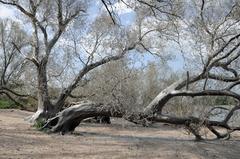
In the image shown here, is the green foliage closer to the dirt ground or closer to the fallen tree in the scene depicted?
the fallen tree

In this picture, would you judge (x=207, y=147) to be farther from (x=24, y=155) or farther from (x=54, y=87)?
(x=54, y=87)

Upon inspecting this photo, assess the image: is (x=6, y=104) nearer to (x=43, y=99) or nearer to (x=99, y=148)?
(x=43, y=99)

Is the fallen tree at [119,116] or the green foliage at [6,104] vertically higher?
the green foliage at [6,104]

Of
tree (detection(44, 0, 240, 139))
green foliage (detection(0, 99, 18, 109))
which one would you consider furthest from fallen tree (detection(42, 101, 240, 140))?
green foliage (detection(0, 99, 18, 109))

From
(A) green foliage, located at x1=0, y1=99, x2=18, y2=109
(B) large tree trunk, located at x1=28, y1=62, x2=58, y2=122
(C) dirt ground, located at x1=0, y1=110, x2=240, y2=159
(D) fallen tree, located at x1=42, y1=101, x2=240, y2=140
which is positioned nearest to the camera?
(C) dirt ground, located at x1=0, y1=110, x2=240, y2=159

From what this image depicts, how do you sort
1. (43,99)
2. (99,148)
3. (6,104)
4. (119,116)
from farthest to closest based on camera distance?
(6,104) < (43,99) < (119,116) < (99,148)

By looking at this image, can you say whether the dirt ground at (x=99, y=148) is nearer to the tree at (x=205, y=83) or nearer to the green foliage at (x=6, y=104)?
the tree at (x=205, y=83)

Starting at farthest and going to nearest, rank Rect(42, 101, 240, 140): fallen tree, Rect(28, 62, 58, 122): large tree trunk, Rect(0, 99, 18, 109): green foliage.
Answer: Rect(0, 99, 18, 109): green foliage → Rect(28, 62, 58, 122): large tree trunk → Rect(42, 101, 240, 140): fallen tree

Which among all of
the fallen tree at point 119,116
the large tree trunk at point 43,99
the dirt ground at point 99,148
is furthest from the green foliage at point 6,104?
the dirt ground at point 99,148

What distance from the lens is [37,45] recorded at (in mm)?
26516

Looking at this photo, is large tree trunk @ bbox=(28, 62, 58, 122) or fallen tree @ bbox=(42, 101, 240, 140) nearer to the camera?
fallen tree @ bbox=(42, 101, 240, 140)

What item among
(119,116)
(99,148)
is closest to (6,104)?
(119,116)

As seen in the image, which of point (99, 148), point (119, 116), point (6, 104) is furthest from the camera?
point (6, 104)

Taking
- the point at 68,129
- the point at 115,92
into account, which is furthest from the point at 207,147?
the point at 68,129
